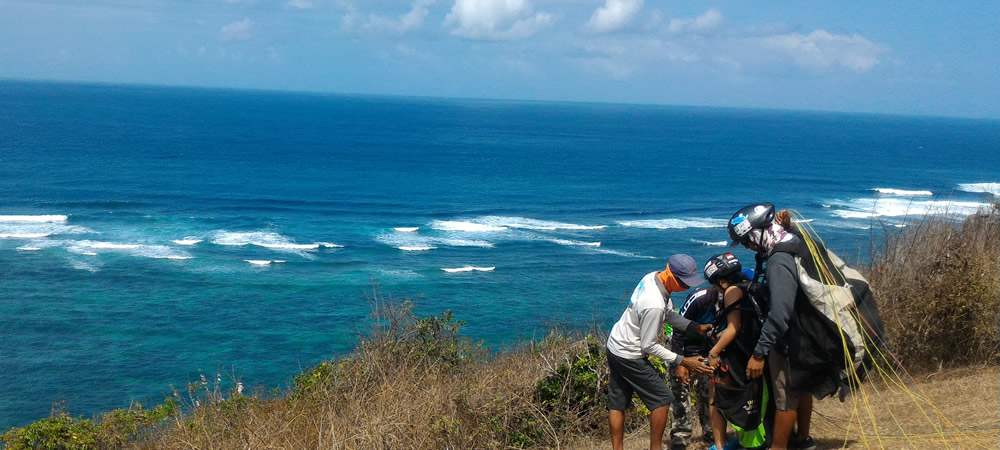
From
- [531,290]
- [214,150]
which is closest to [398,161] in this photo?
[214,150]

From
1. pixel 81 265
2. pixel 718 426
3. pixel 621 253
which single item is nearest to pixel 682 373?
pixel 718 426

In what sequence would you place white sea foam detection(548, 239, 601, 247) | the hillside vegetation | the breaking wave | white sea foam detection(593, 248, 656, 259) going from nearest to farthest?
the hillside vegetation → white sea foam detection(593, 248, 656, 259) → white sea foam detection(548, 239, 601, 247) → the breaking wave

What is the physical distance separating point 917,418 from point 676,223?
50.5 meters

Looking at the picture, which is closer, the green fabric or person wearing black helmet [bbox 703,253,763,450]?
person wearing black helmet [bbox 703,253,763,450]

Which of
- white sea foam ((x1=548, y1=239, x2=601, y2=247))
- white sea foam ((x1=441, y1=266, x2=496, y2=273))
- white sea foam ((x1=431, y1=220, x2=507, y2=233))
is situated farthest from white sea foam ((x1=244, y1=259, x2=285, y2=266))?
white sea foam ((x1=548, y1=239, x2=601, y2=247))

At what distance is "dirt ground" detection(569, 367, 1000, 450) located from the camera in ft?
19.0

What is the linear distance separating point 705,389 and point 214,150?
98299mm

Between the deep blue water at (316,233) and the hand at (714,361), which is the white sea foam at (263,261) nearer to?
the deep blue water at (316,233)

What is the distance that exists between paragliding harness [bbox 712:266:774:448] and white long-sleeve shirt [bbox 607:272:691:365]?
332 mm

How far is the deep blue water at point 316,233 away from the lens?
30172mm

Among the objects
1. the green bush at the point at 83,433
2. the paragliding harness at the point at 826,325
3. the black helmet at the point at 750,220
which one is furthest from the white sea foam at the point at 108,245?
the paragliding harness at the point at 826,325

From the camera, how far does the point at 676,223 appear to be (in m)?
56.0

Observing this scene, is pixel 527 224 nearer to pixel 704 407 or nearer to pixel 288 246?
pixel 288 246

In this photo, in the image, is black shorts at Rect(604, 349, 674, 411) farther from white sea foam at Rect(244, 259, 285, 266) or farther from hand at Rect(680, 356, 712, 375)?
white sea foam at Rect(244, 259, 285, 266)
